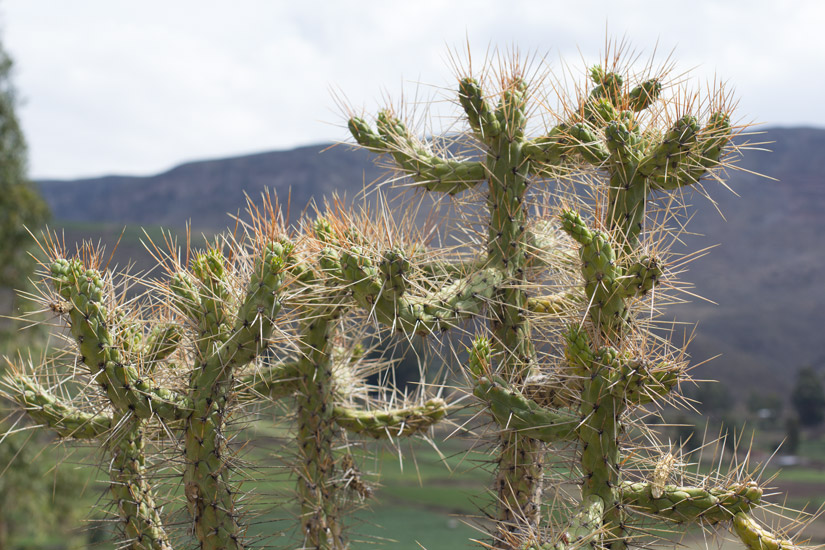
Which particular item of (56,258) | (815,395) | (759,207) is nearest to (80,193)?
(759,207)

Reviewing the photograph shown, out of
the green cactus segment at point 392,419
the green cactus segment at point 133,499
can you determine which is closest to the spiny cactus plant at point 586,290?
the green cactus segment at point 392,419

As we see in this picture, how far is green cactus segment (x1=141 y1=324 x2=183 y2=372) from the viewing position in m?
2.12

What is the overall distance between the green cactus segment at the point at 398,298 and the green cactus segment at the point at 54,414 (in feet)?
3.25

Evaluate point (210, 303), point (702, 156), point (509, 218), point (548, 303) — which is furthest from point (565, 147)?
point (210, 303)

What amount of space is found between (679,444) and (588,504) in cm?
56

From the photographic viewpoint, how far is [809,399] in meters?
38.5

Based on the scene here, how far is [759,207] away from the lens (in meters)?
91.4

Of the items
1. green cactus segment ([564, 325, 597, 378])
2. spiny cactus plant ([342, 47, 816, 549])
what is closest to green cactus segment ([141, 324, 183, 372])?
spiny cactus plant ([342, 47, 816, 549])

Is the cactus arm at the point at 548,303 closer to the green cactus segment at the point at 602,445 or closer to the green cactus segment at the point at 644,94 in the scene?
the green cactus segment at the point at 602,445

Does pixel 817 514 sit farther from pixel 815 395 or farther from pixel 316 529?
pixel 815 395

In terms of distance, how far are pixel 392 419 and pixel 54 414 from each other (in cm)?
122

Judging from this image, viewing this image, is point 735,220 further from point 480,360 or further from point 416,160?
point 480,360

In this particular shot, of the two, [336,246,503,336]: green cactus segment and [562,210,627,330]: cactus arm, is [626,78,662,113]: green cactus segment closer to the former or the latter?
[562,210,627,330]: cactus arm

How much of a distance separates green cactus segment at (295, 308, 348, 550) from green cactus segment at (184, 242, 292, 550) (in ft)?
1.48
